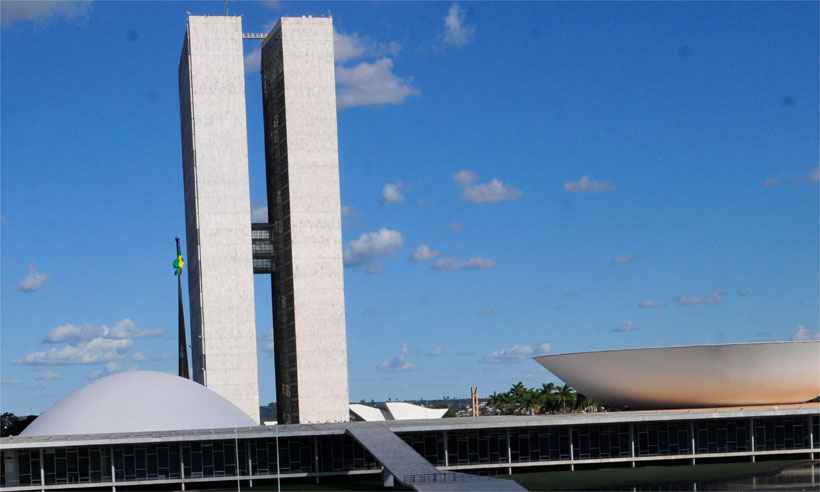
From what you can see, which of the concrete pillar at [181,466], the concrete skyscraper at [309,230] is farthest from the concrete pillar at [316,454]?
the concrete skyscraper at [309,230]

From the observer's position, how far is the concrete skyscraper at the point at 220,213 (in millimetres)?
65500

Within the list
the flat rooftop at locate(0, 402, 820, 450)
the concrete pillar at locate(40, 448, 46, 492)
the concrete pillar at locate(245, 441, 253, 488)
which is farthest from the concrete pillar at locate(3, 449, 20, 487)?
the concrete pillar at locate(245, 441, 253, 488)

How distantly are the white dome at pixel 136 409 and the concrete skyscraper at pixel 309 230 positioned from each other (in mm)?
15323

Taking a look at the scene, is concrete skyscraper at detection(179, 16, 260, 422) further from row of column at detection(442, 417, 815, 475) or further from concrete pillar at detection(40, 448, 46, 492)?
row of column at detection(442, 417, 815, 475)

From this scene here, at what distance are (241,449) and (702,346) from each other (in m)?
18.2

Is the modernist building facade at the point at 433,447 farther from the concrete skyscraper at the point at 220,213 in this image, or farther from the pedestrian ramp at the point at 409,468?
the concrete skyscraper at the point at 220,213

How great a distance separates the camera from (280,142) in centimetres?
7075

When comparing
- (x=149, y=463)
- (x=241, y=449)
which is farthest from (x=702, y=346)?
(x=149, y=463)

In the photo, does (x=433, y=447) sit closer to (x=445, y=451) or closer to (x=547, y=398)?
(x=445, y=451)

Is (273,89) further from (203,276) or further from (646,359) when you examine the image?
(646,359)

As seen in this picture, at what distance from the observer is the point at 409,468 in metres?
39.2

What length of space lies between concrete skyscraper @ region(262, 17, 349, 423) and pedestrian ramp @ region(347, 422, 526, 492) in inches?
801

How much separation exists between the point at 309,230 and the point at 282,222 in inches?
111

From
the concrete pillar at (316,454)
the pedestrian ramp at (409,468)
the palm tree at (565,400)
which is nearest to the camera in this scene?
the pedestrian ramp at (409,468)
